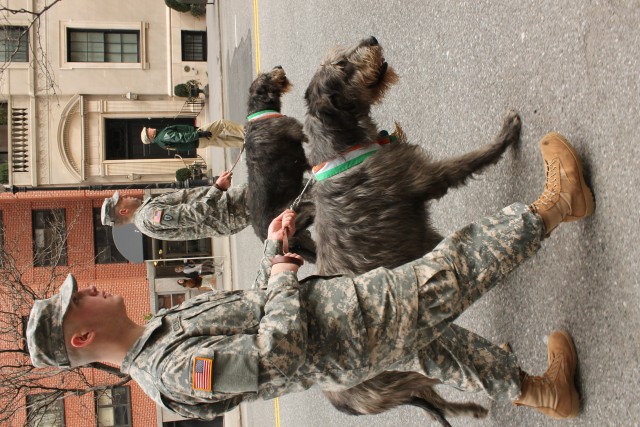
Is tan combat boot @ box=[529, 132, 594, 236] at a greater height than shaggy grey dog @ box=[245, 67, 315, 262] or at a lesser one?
lesser

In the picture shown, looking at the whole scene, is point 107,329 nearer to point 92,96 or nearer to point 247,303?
point 247,303

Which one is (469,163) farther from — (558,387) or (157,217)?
(157,217)

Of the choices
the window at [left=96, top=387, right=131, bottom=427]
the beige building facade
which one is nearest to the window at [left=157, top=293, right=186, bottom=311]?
the window at [left=96, top=387, right=131, bottom=427]

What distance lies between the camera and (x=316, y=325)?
2.15 m

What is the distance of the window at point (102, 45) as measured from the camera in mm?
14727

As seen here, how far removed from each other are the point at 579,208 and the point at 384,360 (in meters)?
1.18

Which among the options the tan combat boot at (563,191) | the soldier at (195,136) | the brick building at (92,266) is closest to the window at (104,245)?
the brick building at (92,266)

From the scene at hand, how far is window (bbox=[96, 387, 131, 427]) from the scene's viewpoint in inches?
523

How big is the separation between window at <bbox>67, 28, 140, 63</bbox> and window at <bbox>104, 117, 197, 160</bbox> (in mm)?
1908

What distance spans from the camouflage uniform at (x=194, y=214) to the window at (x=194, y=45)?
11834mm

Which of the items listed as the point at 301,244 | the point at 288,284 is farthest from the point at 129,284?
the point at 288,284

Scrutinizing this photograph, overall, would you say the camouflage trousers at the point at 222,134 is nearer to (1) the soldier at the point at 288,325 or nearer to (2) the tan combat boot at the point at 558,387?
(1) the soldier at the point at 288,325

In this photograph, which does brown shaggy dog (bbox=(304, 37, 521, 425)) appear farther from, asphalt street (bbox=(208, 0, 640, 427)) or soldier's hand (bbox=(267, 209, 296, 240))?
soldier's hand (bbox=(267, 209, 296, 240))

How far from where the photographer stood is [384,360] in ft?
7.26
